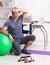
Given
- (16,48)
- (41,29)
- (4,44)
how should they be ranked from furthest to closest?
(41,29) < (16,48) < (4,44)

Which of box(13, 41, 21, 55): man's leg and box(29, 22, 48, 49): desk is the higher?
box(29, 22, 48, 49): desk

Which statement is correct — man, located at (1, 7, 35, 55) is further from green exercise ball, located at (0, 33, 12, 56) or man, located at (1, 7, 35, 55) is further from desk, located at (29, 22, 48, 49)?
desk, located at (29, 22, 48, 49)

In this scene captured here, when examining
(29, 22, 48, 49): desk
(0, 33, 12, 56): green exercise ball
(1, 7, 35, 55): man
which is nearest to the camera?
(0, 33, 12, 56): green exercise ball

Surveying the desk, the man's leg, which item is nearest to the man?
the man's leg

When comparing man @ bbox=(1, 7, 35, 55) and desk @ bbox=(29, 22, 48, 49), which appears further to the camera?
desk @ bbox=(29, 22, 48, 49)

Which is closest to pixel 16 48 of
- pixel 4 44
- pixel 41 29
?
pixel 4 44

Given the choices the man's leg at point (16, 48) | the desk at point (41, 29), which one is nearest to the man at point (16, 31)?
the man's leg at point (16, 48)

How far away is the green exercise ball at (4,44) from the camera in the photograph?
13.1 ft

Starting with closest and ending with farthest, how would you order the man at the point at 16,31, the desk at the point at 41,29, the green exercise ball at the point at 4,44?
the green exercise ball at the point at 4,44, the man at the point at 16,31, the desk at the point at 41,29

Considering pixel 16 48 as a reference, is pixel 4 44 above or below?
above

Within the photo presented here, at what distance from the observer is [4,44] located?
13.2 feet

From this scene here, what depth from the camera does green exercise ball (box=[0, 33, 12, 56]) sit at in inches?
158

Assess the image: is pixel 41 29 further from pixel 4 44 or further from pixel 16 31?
pixel 4 44

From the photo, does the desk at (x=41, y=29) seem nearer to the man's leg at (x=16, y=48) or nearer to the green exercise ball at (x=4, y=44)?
the man's leg at (x=16, y=48)
